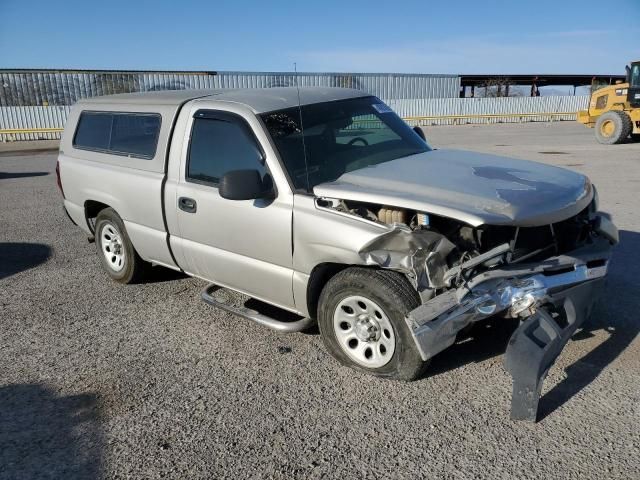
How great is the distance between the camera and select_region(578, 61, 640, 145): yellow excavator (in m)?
17.7

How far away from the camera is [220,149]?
412 centimetres

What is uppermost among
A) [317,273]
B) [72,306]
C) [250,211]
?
[250,211]

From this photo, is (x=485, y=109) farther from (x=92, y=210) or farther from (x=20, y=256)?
(x=92, y=210)

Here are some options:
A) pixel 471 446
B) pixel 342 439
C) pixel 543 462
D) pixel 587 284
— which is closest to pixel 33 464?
pixel 342 439

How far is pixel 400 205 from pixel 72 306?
3.44m

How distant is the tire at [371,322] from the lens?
319cm

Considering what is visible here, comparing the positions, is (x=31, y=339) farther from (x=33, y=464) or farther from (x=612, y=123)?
(x=612, y=123)

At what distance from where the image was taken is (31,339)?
4.25 meters

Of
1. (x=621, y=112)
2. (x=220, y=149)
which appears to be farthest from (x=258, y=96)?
(x=621, y=112)

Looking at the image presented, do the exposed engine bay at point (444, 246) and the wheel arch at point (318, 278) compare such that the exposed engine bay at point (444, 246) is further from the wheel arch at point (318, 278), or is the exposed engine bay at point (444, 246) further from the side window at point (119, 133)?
the side window at point (119, 133)

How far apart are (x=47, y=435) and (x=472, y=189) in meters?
2.93

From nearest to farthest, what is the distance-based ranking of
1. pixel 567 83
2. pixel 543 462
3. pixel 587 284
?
pixel 543 462 < pixel 587 284 < pixel 567 83

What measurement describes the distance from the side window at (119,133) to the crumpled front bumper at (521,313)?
116 inches

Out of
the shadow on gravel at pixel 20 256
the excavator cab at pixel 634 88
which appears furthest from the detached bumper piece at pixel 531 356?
the excavator cab at pixel 634 88
